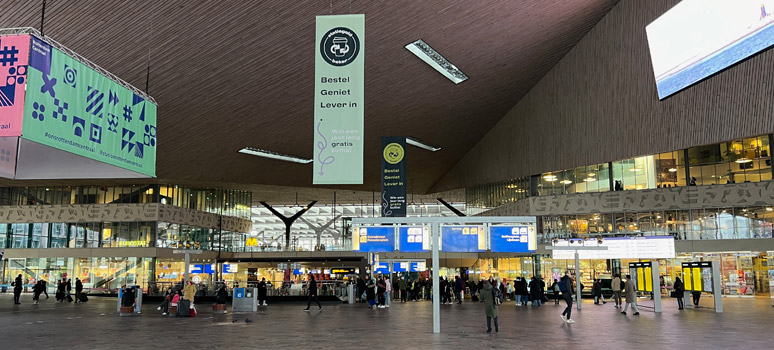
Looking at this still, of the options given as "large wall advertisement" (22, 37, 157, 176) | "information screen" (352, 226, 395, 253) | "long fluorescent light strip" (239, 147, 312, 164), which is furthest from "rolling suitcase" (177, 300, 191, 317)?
"long fluorescent light strip" (239, 147, 312, 164)

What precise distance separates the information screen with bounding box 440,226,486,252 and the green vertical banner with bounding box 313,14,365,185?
4253 millimetres

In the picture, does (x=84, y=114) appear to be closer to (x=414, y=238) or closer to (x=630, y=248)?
(x=414, y=238)

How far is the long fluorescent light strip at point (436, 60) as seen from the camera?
78.1 feet

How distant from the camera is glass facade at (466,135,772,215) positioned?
27.5m

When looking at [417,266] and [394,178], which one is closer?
[394,178]

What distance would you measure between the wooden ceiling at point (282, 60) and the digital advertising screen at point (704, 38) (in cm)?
420

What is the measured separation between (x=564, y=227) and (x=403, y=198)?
12.3 meters

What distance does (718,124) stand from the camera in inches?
993

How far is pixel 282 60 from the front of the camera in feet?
73.8

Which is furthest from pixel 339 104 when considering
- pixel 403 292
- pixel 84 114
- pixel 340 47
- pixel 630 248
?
pixel 403 292

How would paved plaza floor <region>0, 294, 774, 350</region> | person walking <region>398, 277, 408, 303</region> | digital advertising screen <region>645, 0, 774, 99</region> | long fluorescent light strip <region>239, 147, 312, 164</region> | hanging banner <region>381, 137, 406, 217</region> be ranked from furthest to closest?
1. long fluorescent light strip <region>239, 147, 312, 164</region>
2. person walking <region>398, 277, 408, 303</region>
3. hanging banner <region>381, 137, 406, 217</region>
4. digital advertising screen <region>645, 0, 774, 99</region>
5. paved plaza floor <region>0, 294, 774, 350</region>

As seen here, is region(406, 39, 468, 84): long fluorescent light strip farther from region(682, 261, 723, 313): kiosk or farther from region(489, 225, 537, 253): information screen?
region(682, 261, 723, 313): kiosk

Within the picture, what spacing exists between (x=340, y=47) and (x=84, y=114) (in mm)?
4710

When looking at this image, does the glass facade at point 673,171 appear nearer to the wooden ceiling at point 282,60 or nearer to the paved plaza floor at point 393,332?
the wooden ceiling at point 282,60
